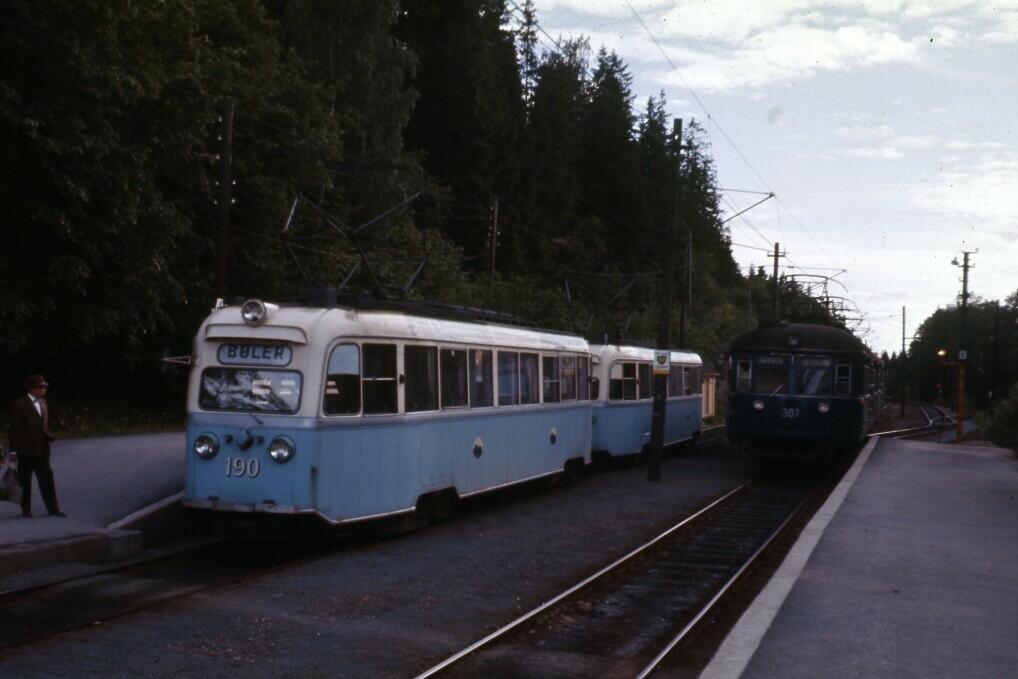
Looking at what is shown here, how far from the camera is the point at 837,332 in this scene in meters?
24.7

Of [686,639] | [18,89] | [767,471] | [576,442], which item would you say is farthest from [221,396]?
[767,471]

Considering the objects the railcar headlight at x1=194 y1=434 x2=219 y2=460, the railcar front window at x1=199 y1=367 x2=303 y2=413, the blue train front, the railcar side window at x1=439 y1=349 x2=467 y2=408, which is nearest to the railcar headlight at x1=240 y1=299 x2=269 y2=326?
the railcar front window at x1=199 y1=367 x2=303 y2=413

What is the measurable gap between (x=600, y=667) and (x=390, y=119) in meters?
38.1

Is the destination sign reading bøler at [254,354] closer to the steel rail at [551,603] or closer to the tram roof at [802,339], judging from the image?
the steel rail at [551,603]

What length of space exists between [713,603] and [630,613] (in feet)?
2.58

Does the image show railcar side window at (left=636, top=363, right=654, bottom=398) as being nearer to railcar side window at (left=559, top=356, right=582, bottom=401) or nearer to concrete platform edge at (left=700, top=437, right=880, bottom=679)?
railcar side window at (left=559, top=356, right=582, bottom=401)

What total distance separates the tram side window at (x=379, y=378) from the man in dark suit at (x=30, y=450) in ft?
12.0

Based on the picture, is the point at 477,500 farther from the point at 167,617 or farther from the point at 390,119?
the point at 390,119

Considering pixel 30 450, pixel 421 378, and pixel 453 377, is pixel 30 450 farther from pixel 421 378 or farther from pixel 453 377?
pixel 453 377

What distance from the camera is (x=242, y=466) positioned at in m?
12.6

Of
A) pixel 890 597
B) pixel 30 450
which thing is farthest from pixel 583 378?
pixel 890 597

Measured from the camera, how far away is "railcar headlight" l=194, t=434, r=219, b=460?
501 inches

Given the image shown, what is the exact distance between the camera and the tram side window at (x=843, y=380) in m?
24.1

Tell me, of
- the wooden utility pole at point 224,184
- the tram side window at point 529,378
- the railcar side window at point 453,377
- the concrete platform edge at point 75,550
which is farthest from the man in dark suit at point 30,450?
the wooden utility pole at point 224,184
